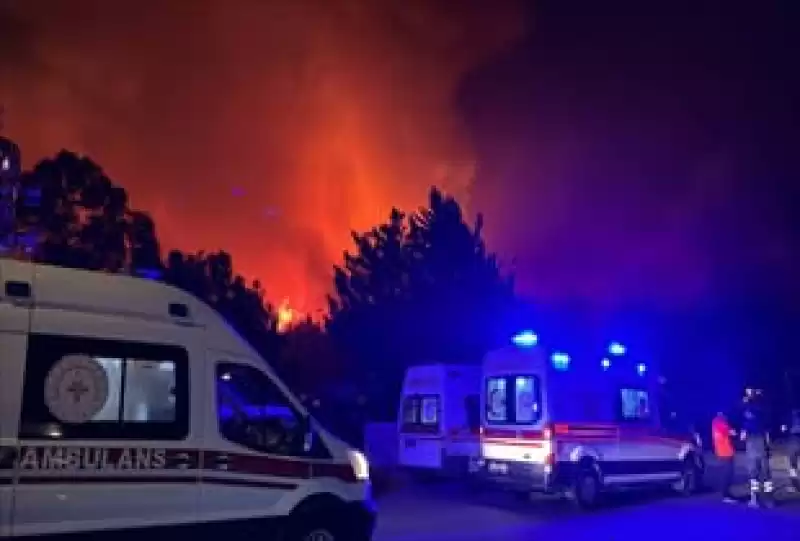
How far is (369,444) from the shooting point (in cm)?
1958

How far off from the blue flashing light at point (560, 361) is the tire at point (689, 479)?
12.6ft

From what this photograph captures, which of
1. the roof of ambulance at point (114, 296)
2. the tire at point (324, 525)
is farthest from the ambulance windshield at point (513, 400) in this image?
the roof of ambulance at point (114, 296)

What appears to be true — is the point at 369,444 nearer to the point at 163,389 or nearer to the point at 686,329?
the point at 163,389

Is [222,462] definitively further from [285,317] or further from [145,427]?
[285,317]

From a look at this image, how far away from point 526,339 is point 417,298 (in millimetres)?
16874

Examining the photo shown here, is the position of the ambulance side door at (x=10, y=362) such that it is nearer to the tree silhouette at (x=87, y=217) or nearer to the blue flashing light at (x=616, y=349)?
the blue flashing light at (x=616, y=349)

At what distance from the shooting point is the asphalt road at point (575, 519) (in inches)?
426

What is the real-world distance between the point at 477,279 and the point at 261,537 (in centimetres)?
2488

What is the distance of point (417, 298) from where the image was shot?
30719 mm

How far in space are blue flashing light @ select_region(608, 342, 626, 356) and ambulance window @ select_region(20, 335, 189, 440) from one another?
30.7 ft

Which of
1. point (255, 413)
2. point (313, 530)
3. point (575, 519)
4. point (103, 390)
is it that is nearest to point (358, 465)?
point (313, 530)

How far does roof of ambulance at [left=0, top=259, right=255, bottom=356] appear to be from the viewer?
20.6 feet

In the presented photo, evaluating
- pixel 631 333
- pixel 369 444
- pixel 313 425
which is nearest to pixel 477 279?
pixel 631 333

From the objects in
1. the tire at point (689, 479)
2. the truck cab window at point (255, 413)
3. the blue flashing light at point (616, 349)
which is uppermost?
the blue flashing light at point (616, 349)
